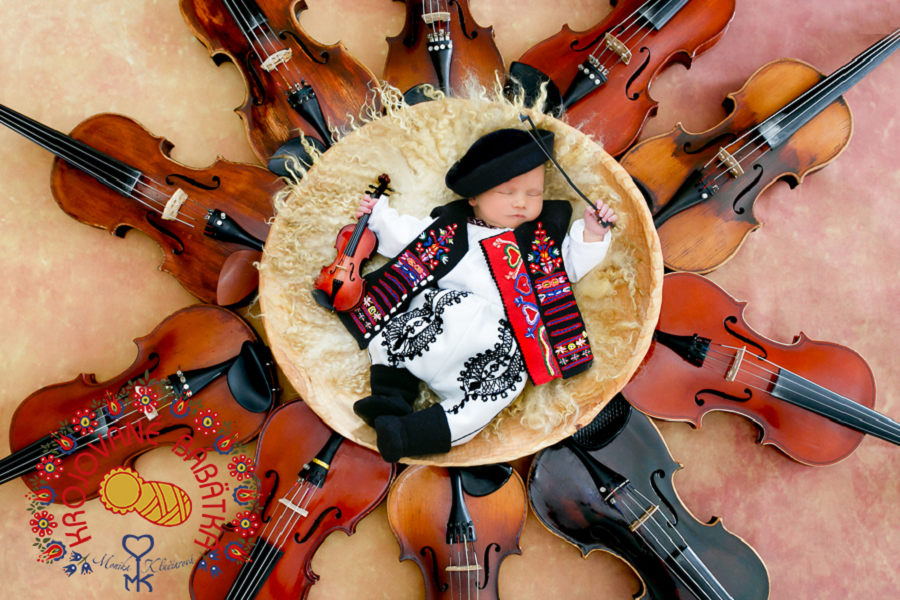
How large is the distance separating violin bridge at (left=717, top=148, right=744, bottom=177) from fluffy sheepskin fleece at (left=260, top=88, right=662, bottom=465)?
0.40 meters

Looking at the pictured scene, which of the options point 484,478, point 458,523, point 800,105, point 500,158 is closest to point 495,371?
point 484,478

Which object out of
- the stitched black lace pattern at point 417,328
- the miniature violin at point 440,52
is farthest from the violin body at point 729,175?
the stitched black lace pattern at point 417,328

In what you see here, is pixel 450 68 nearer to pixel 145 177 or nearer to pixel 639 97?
pixel 639 97

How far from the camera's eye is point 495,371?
1.34m

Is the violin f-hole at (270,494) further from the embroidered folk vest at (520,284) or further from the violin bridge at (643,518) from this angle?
the violin bridge at (643,518)

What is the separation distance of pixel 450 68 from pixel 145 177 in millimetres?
971

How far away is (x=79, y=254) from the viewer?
65.0 inches

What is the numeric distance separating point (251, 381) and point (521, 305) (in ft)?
2.68

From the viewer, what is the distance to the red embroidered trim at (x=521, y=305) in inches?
53.8

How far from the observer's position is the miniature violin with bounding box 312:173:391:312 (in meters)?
1.36

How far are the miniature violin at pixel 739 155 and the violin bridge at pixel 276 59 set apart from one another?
106cm

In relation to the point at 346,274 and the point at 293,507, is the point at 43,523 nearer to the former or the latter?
the point at 293,507

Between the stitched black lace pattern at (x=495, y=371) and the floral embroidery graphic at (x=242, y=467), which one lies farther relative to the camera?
the floral embroidery graphic at (x=242, y=467)

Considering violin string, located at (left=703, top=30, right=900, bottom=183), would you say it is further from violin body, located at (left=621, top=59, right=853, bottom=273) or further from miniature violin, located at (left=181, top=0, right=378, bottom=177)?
miniature violin, located at (left=181, top=0, right=378, bottom=177)
